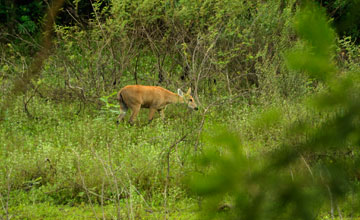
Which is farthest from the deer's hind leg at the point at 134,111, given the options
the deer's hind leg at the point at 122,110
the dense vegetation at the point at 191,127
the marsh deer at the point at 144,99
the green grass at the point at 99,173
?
the green grass at the point at 99,173

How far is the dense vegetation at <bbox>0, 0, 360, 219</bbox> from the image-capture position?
1.00m

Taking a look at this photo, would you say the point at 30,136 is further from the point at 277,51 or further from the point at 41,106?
the point at 277,51

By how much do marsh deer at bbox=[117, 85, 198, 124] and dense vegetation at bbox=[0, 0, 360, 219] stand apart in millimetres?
303

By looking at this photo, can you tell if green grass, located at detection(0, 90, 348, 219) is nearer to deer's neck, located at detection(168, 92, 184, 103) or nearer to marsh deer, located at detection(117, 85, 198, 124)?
marsh deer, located at detection(117, 85, 198, 124)

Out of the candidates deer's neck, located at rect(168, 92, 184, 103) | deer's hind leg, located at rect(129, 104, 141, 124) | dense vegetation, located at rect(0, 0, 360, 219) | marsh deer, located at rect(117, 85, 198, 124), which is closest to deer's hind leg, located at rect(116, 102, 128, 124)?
→ marsh deer, located at rect(117, 85, 198, 124)

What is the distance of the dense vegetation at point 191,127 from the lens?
1.00 m

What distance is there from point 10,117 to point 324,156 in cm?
762

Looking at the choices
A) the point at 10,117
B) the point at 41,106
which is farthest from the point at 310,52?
the point at 41,106

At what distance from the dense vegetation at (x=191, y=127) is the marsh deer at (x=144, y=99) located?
303 mm

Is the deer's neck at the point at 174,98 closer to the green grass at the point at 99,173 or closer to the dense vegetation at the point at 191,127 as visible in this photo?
the dense vegetation at the point at 191,127

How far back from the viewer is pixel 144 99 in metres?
9.51

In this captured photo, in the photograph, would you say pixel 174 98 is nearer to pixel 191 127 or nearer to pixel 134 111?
pixel 134 111

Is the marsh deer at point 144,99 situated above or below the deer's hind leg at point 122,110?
above

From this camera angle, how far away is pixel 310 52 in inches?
39.4
